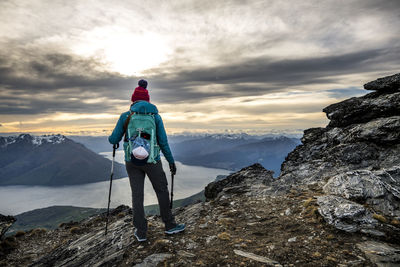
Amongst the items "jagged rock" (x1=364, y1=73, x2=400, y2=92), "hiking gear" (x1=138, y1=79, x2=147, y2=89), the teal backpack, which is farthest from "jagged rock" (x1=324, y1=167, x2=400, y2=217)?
"hiking gear" (x1=138, y1=79, x2=147, y2=89)

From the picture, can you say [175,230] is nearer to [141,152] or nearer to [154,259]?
[154,259]

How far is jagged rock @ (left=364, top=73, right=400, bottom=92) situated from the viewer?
605 inches

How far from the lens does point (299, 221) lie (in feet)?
27.9

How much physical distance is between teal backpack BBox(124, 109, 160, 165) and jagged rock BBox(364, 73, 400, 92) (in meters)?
17.9

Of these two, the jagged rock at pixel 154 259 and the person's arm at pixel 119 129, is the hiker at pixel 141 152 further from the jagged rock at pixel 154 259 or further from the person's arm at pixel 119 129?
the jagged rock at pixel 154 259

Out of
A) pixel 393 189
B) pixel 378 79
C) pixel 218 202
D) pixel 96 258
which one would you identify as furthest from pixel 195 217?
pixel 378 79

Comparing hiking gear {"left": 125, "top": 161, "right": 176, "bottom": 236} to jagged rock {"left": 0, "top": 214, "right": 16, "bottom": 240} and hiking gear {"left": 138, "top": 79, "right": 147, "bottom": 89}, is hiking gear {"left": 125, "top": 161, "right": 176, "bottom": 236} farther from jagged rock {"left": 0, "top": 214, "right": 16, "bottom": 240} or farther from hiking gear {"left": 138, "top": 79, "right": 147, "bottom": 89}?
jagged rock {"left": 0, "top": 214, "right": 16, "bottom": 240}

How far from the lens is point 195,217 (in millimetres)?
11414

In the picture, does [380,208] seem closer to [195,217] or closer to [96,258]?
[195,217]

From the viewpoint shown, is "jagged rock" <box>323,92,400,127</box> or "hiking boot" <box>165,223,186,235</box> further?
"jagged rock" <box>323,92,400,127</box>

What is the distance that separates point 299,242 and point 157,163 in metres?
5.68

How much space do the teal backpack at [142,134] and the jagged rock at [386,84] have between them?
1791 centimetres

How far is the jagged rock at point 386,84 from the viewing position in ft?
50.4

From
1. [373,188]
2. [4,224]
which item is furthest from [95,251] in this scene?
[373,188]
